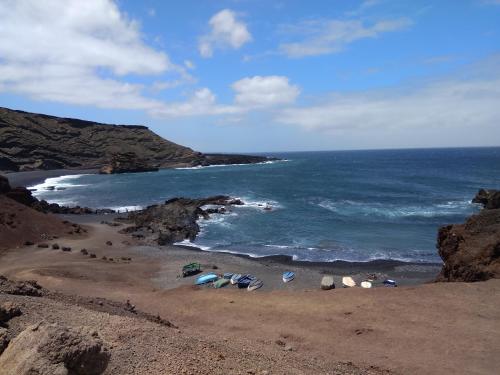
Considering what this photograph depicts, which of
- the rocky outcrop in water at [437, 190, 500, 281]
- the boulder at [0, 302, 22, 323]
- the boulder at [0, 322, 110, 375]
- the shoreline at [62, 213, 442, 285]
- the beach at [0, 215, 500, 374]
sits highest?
the boulder at [0, 322, 110, 375]

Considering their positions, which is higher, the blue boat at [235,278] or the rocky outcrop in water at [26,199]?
the rocky outcrop in water at [26,199]

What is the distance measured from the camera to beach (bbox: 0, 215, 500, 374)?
50.6 ft

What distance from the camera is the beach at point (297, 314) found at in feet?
50.6

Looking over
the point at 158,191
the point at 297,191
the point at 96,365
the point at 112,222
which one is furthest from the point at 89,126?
the point at 96,365

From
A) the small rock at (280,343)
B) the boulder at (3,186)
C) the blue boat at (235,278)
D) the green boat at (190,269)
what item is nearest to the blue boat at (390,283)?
the blue boat at (235,278)

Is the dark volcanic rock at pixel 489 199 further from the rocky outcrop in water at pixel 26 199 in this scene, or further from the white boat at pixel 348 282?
the rocky outcrop in water at pixel 26 199

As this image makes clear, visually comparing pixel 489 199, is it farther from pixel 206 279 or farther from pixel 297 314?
pixel 297 314

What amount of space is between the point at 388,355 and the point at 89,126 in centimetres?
16348

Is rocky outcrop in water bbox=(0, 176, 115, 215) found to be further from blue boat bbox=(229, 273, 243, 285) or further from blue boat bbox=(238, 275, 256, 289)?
blue boat bbox=(238, 275, 256, 289)

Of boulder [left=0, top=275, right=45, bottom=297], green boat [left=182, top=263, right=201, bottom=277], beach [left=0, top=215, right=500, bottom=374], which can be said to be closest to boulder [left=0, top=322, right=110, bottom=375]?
beach [left=0, top=215, right=500, bottom=374]

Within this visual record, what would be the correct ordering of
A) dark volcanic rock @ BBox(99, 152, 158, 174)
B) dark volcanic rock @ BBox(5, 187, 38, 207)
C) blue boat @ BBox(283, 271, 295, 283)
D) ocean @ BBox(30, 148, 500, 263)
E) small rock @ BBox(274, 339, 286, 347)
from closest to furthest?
small rock @ BBox(274, 339, 286, 347)
blue boat @ BBox(283, 271, 295, 283)
ocean @ BBox(30, 148, 500, 263)
dark volcanic rock @ BBox(5, 187, 38, 207)
dark volcanic rock @ BBox(99, 152, 158, 174)

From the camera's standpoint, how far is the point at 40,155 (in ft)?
448

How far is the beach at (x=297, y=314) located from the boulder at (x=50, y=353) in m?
2.18

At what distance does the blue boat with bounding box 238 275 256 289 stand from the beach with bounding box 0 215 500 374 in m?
0.90
